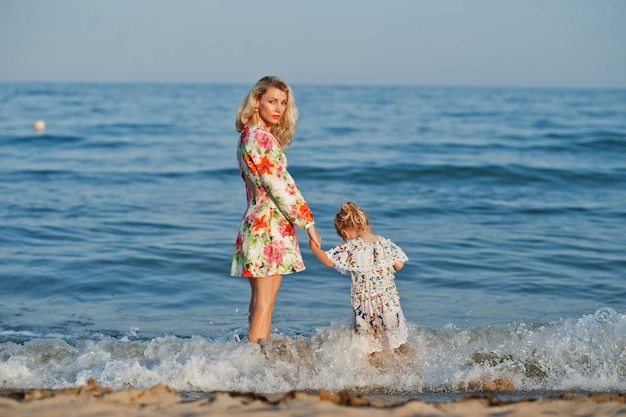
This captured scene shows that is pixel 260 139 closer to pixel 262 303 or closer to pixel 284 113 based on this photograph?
pixel 284 113

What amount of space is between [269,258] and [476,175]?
10625 millimetres

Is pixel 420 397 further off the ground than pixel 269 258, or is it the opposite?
pixel 269 258

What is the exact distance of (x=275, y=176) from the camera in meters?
4.77

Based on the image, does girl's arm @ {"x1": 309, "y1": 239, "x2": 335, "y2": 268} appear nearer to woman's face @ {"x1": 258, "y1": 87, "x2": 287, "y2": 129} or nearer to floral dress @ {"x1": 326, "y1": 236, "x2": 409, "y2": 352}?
floral dress @ {"x1": 326, "y1": 236, "x2": 409, "y2": 352}

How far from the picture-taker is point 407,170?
50.1ft

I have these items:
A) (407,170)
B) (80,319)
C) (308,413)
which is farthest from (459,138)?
(308,413)

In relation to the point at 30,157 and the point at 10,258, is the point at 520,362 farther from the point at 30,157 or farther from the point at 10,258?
the point at 30,157

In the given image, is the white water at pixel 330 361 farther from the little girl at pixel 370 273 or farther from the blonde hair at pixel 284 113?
the blonde hair at pixel 284 113

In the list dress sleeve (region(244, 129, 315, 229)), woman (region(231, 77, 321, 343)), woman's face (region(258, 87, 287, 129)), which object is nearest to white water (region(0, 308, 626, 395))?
woman (region(231, 77, 321, 343))

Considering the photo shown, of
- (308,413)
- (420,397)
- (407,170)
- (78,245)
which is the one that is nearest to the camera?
(308,413)

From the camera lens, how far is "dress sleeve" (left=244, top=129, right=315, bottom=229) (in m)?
4.77

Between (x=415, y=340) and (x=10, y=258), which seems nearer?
(x=415, y=340)

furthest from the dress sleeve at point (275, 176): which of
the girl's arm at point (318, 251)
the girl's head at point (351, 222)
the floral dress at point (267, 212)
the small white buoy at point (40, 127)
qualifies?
the small white buoy at point (40, 127)

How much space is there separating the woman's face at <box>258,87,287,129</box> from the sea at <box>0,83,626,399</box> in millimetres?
1476
